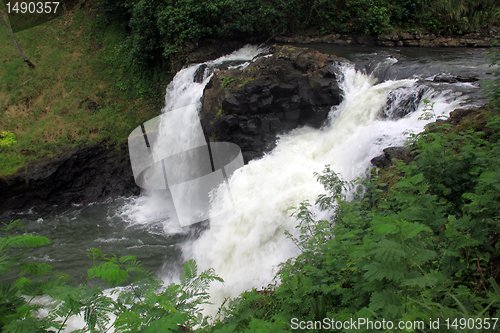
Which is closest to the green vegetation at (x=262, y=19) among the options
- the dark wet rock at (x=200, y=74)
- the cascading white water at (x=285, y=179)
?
the dark wet rock at (x=200, y=74)

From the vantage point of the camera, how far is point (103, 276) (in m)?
2.20

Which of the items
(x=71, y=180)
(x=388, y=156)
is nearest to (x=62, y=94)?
(x=71, y=180)

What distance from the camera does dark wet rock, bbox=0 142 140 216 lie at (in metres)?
12.0

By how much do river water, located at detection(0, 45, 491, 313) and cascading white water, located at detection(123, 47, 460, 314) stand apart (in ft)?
0.09

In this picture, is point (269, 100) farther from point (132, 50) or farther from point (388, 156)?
point (132, 50)

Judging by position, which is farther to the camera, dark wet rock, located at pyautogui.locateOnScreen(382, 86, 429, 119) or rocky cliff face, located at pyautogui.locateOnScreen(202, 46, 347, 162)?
rocky cliff face, located at pyautogui.locateOnScreen(202, 46, 347, 162)

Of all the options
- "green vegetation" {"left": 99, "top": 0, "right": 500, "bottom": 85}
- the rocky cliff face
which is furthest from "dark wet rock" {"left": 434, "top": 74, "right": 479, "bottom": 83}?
"green vegetation" {"left": 99, "top": 0, "right": 500, "bottom": 85}

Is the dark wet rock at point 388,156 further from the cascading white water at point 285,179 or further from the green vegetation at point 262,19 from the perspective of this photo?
the green vegetation at point 262,19

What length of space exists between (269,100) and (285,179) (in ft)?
10.6

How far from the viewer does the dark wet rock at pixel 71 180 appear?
1202 centimetres

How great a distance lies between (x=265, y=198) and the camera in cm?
753

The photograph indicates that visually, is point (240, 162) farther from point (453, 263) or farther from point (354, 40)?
point (354, 40)

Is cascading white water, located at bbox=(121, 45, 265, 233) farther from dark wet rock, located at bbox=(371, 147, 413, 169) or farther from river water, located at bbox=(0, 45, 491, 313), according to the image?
dark wet rock, located at bbox=(371, 147, 413, 169)

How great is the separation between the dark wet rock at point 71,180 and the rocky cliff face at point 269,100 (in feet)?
18.3
